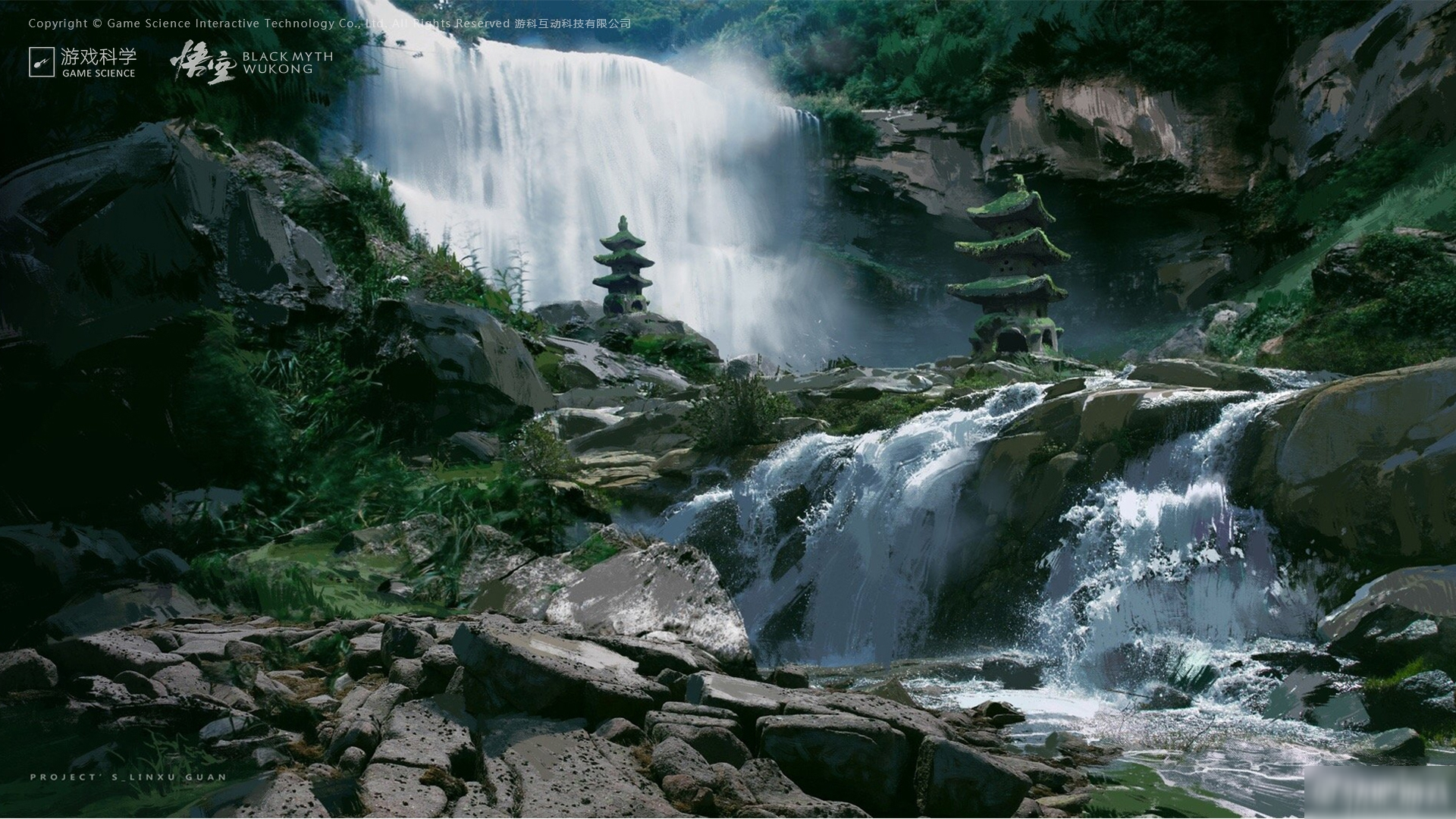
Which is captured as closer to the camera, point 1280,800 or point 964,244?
point 1280,800

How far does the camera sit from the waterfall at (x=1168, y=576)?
6980 millimetres

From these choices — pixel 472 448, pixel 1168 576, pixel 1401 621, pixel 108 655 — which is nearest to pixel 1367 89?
pixel 1168 576

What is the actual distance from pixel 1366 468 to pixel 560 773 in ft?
21.3

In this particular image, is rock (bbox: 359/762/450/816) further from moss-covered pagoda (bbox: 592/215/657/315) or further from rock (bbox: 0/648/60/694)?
moss-covered pagoda (bbox: 592/215/657/315)

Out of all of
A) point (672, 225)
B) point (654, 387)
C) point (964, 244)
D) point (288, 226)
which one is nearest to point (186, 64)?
point (288, 226)

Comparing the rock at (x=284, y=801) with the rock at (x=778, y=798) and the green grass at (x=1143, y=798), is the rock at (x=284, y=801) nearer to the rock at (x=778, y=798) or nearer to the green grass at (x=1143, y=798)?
the rock at (x=778, y=798)

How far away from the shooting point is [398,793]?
2859 millimetres

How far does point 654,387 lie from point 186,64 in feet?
27.7

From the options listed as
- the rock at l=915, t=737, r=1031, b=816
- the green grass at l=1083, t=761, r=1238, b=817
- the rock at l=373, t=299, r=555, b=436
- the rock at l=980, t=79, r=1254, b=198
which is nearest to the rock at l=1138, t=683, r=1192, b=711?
the green grass at l=1083, t=761, r=1238, b=817

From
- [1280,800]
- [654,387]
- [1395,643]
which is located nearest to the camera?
[1280,800]

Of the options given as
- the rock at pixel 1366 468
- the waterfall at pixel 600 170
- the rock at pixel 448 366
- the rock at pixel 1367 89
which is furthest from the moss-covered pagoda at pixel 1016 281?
the rock at pixel 448 366

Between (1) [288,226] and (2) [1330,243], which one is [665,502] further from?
(2) [1330,243]

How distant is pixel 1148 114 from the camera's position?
25656 mm

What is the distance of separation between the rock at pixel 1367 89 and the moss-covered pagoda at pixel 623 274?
16753 millimetres
